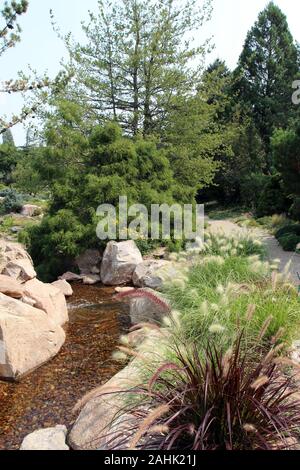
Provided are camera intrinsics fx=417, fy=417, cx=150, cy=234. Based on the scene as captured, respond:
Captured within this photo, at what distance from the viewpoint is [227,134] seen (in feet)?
59.8

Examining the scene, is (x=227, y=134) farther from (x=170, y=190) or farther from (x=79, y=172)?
(x=79, y=172)

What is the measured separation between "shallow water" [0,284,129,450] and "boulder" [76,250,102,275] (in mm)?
3157

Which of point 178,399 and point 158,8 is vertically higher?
A: point 158,8

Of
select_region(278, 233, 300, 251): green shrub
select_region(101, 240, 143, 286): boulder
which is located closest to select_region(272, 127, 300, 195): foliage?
select_region(278, 233, 300, 251): green shrub

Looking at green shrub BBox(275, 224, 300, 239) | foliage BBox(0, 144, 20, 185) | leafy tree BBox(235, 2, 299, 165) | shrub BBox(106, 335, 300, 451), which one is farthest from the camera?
foliage BBox(0, 144, 20, 185)

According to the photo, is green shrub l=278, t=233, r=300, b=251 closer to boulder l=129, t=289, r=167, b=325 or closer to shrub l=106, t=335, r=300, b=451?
boulder l=129, t=289, r=167, b=325

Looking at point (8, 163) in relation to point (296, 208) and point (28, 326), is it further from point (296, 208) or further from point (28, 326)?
point (28, 326)

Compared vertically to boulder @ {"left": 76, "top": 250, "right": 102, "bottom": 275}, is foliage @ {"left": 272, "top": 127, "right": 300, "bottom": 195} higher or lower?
higher

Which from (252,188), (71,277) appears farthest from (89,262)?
(252,188)

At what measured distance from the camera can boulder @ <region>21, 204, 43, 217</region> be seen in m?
21.9

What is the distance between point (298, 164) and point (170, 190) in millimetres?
3648

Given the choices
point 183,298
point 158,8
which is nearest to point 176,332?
point 183,298

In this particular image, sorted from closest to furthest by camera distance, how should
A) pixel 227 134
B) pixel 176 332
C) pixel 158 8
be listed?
pixel 176 332 → pixel 158 8 → pixel 227 134
